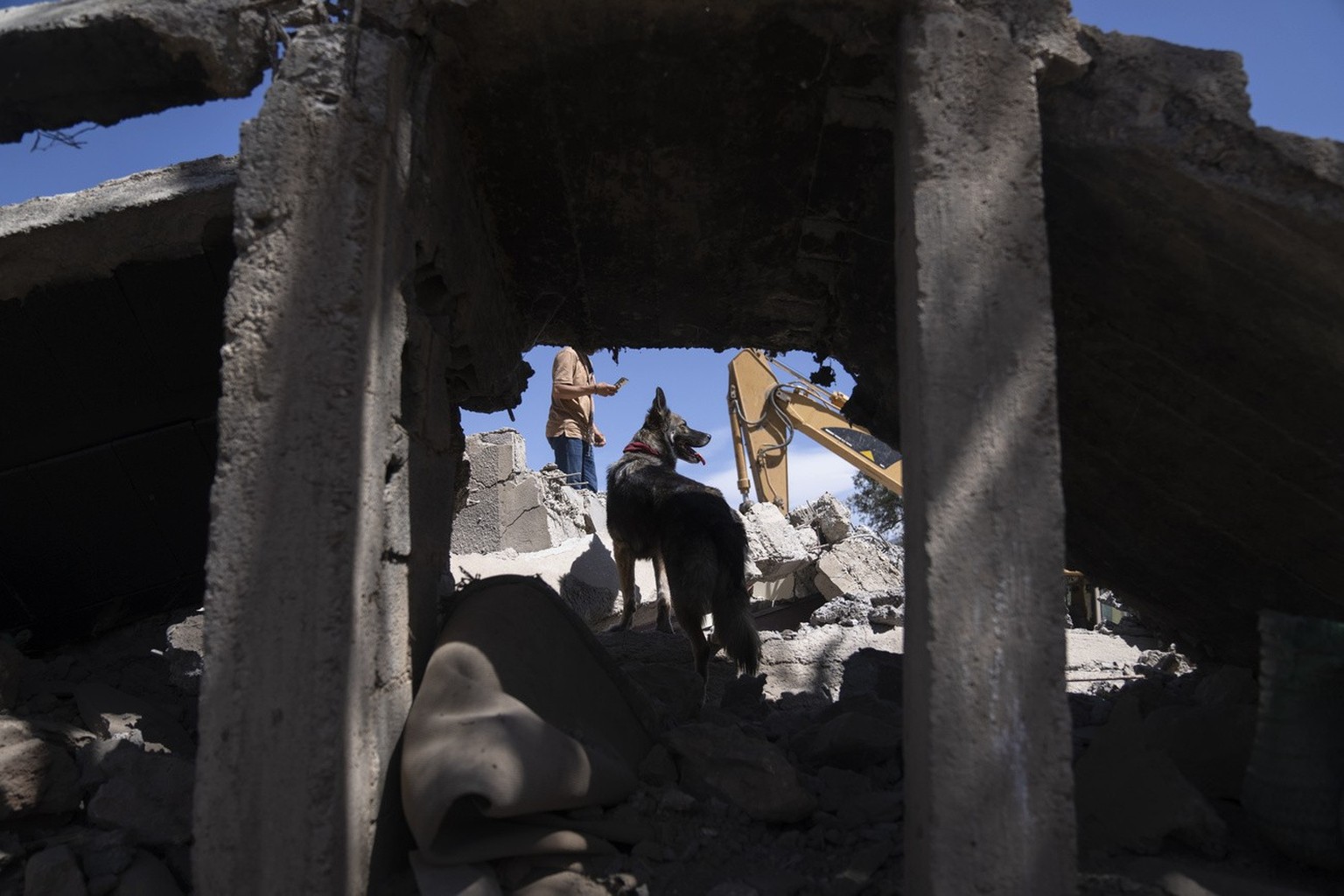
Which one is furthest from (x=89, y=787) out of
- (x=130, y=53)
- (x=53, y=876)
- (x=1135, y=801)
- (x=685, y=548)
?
(x=685, y=548)

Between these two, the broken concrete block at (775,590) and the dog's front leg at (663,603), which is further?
the broken concrete block at (775,590)

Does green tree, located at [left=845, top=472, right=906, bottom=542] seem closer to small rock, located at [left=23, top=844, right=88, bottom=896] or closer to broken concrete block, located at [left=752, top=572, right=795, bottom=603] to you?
broken concrete block, located at [left=752, top=572, right=795, bottom=603]

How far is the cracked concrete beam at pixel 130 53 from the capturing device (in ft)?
8.99

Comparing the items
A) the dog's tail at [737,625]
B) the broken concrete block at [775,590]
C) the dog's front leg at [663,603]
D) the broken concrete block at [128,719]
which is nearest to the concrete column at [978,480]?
the broken concrete block at [128,719]

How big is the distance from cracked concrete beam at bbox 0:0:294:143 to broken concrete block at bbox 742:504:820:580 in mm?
7101

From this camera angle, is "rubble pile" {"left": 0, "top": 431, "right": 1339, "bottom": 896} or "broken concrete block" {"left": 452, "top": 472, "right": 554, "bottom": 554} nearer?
"rubble pile" {"left": 0, "top": 431, "right": 1339, "bottom": 896}

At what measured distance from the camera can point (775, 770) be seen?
2867mm

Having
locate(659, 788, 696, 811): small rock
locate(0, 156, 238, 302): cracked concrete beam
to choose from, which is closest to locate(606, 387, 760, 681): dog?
locate(659, 788, 696, 811): small rock

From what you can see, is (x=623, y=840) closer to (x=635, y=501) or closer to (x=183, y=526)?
(x=183, y=526)

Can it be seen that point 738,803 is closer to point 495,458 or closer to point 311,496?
point 311,496

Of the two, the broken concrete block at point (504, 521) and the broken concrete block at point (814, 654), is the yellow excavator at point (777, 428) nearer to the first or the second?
the broken concrete block at point (504, 521)

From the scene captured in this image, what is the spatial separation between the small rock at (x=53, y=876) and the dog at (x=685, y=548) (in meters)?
2.64

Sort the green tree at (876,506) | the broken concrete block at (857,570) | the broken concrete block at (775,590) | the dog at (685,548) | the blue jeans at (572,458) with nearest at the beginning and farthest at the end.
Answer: the dog at (685,548) → the broken concrete block at (857,570) → the broken concrete block at (775,590) → the blue jeans at (572,458) → the green tree at (876,506)

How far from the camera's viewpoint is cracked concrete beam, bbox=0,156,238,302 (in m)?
3.01
